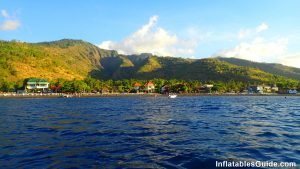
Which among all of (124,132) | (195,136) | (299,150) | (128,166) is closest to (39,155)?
(128,166)

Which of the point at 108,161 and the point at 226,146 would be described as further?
the point at 226,146

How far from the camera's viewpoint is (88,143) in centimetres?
2833

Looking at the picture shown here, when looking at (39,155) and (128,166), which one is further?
(39,155)

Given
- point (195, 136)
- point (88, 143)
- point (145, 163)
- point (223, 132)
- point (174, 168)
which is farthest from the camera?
point (223, 132)

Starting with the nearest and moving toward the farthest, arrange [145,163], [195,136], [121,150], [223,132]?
[145,163] → [121,150] → [195,136] → [223,132]

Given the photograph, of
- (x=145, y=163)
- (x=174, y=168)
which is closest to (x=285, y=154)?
(x=174, y=168)

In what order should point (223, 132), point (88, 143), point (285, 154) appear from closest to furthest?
point (285, 154) < point (88, 143) < point (223, 132)

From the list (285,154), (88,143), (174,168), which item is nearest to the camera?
(174,168)

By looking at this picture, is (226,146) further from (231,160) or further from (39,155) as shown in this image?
(39,155)

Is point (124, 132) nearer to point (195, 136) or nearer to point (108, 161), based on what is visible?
point (195, 136)

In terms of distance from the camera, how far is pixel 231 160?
20.8m

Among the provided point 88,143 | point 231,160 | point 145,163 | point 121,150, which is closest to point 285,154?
point 231,160

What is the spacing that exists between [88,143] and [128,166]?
31.5 feet

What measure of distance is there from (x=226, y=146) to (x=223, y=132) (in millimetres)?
8529
